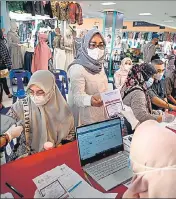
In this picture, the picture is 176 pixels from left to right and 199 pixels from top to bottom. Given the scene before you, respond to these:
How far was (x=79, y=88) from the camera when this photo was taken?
184cm

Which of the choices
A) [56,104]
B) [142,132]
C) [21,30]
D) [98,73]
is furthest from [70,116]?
[21,30]

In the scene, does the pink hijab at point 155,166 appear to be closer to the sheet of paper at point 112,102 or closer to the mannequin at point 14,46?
the sheet of paper at point 112,102

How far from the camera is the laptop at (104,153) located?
130 cm

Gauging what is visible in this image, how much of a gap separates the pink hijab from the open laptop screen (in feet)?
1.47

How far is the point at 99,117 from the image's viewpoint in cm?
189

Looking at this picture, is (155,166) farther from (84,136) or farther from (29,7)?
(29,7)

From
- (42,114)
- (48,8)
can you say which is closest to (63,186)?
(42,114)

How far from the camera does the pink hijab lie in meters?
0.90

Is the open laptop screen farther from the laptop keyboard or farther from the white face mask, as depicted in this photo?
the white face mask

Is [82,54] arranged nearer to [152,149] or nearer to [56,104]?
[56,104]

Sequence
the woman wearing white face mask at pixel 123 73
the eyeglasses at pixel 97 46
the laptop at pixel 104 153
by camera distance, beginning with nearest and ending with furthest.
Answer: the laptop at pixel 104 153 → the eyeglasses at pixel 97 46 → the woman wearing white face mask at pixel 123 73

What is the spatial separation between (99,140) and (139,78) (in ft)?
3.12

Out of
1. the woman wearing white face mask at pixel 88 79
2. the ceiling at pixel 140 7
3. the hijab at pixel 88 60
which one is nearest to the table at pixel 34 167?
the woman wearing white face mask at pixel 88 79

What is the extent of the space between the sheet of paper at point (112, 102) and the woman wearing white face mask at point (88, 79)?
0.22 feet
